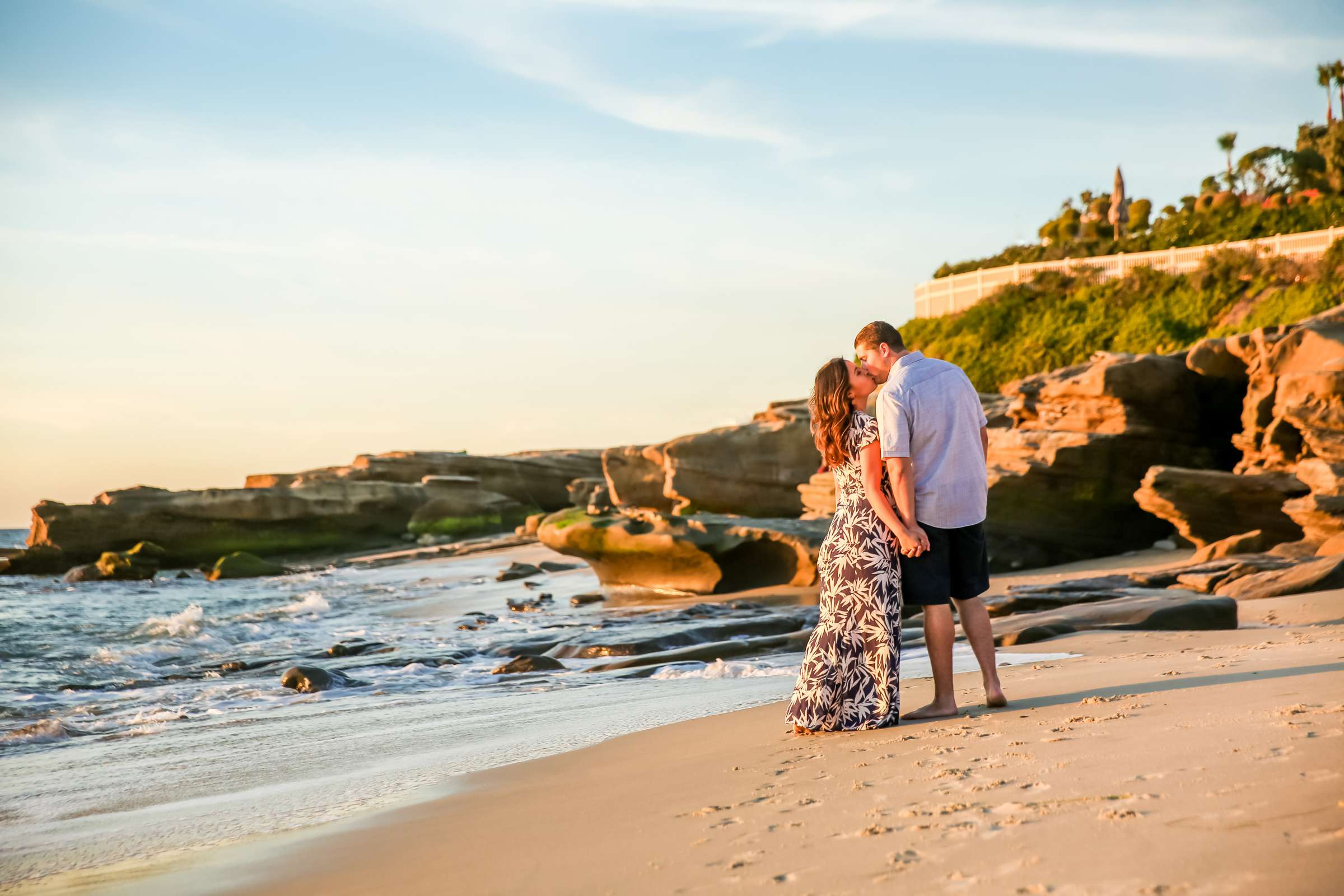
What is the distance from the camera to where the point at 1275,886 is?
2.15 metres

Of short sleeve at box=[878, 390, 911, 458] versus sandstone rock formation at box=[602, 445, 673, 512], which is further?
sandstone rock formation at box=[602, 445, 673, 512]

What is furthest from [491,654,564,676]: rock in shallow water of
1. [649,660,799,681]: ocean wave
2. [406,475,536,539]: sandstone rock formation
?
[406,475,536,539]: sandstone rock formation

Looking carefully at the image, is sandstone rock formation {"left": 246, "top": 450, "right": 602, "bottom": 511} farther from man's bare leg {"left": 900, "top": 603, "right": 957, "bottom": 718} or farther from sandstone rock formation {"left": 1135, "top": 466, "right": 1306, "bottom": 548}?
man's bare leg {"left": 900, "top": 603, "right": 957, "bottom": 718}

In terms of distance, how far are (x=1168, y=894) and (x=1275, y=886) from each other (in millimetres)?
201

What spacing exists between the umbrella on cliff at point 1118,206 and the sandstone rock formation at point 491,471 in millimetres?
24671

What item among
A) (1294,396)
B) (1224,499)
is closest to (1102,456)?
(1224,499)

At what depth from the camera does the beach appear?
2.49 meters

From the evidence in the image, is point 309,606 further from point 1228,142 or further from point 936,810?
point 1228,142

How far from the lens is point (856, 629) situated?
513cm

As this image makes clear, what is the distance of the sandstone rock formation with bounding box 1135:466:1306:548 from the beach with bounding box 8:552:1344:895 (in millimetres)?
9026

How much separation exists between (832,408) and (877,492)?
0.45 m

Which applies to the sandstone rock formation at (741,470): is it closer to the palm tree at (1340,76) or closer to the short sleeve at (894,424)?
the short sleeve at (894,424)

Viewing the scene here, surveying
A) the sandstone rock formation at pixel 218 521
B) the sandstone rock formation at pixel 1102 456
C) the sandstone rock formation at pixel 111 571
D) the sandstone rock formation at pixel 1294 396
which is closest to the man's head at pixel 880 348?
the sandstone rock formation at pixel 1294 396

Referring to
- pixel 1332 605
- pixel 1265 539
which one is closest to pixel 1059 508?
pixel 1265 539
